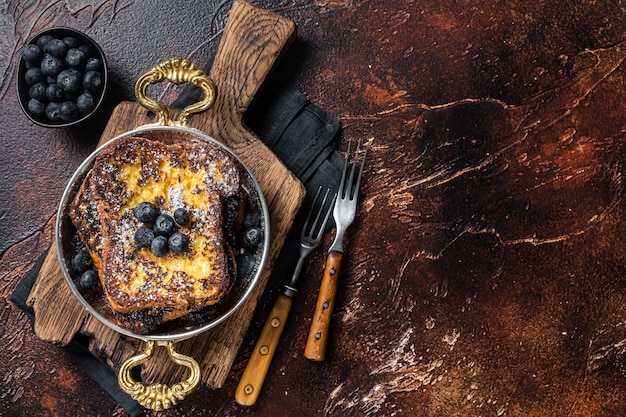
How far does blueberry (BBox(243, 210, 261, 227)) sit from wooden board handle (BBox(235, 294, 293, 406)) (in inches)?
14.4

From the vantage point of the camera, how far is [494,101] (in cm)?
238

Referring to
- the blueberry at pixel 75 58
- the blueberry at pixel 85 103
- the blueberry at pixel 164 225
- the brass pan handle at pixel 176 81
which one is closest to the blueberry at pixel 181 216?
the blueberry at pixel 164 225

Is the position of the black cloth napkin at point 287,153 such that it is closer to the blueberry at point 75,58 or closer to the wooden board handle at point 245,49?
the wooden board handle at point 245,49

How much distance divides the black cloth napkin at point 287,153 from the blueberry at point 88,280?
1.09 feet

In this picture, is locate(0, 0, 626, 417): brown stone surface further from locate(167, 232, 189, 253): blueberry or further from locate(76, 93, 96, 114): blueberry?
locate(167, 232, 189, 253): blueberry

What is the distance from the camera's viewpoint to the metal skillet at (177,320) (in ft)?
6.59

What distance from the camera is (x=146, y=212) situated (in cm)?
189

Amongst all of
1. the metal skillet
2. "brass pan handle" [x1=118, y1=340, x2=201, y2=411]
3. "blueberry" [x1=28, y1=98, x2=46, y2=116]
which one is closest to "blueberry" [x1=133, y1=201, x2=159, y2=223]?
the metal skillet

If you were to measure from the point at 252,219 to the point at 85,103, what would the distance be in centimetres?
71

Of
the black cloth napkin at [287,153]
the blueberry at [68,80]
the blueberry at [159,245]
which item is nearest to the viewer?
the blueberry at [159,245]

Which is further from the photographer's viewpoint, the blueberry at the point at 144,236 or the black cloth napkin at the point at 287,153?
the black cloth napkin at the point at 287,153

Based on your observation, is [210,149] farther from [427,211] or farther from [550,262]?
[550,262]

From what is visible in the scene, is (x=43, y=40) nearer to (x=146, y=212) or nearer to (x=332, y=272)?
(x=146, y=212)

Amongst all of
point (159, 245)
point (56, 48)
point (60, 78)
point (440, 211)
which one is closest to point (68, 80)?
point (60, 78)
